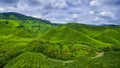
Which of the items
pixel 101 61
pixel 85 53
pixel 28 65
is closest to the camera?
pixel 28 65

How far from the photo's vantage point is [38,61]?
149125 millimetres

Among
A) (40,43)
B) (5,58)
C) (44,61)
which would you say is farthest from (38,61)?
(40,43)

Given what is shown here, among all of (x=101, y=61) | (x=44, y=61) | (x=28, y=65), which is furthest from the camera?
(x=101, y=61)

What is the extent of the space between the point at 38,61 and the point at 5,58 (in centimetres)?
2699

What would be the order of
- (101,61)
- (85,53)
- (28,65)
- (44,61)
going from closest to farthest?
1. (28,65)
2. (44,61)
3. (101,61)
4. (85,53)

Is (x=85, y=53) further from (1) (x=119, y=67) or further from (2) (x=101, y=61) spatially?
(1) (x=119, y=67)

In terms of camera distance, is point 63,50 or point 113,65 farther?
point 63,50

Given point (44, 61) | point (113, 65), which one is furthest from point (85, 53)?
point (44, 61)

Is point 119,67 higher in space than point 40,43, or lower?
lower

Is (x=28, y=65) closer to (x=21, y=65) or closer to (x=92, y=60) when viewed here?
(x=21, y=65)

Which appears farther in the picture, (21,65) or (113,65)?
(113,65)

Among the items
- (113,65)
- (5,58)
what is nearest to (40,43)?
(5,58)

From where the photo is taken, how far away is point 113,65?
154500 mm

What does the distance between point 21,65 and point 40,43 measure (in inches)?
1925
